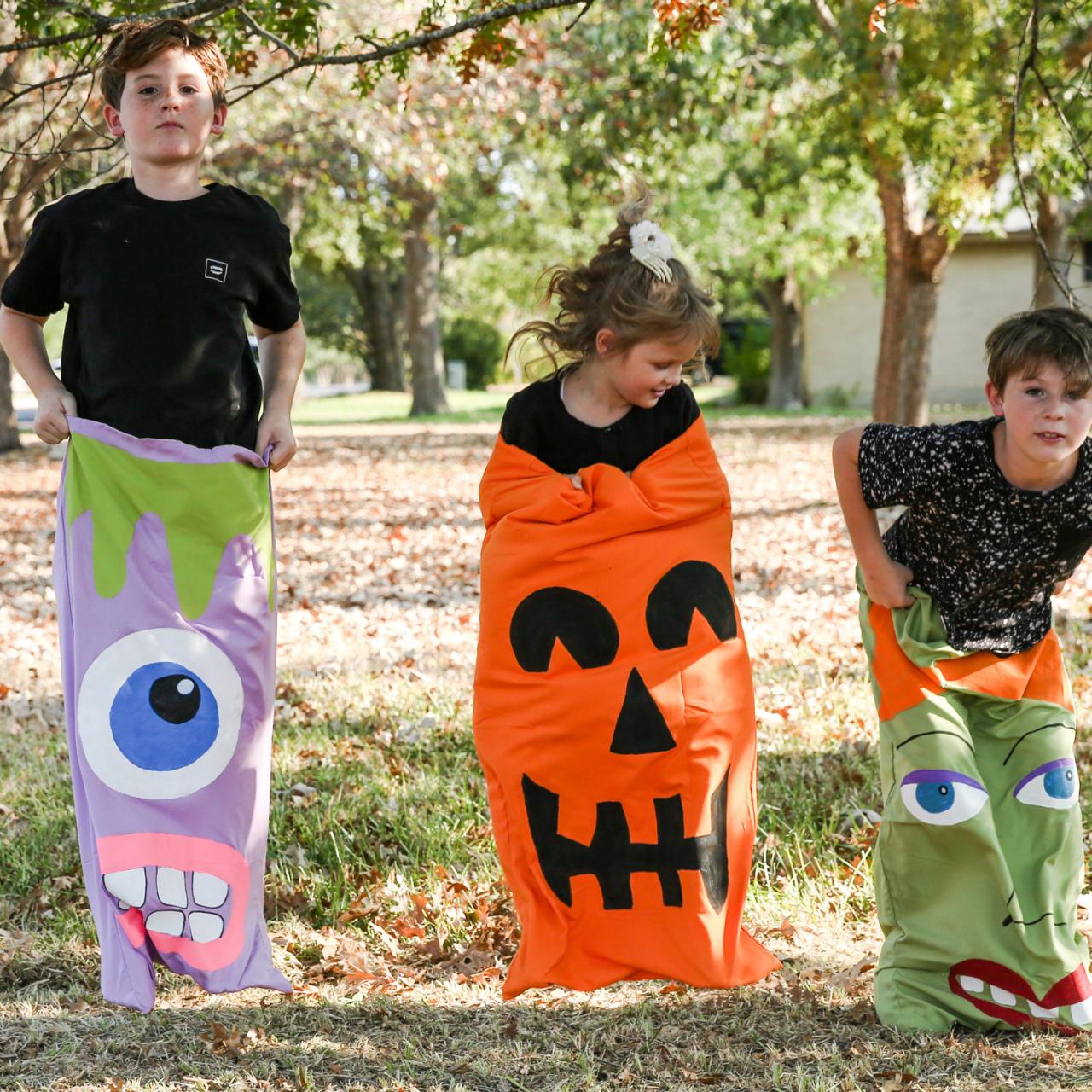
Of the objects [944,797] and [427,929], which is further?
[427,929]

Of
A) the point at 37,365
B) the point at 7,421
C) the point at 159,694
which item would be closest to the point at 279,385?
the point at 37,365

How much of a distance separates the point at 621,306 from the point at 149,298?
1.14 m

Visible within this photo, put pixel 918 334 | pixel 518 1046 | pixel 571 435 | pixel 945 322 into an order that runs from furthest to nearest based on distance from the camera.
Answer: pixel 945 322 < pixel 918 334 < pixel 518 1046 < pixel 571 435

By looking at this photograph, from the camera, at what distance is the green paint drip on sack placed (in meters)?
3.29

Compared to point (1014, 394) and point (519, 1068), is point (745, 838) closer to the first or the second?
point (519, 1068)

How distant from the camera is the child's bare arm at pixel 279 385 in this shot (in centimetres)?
344

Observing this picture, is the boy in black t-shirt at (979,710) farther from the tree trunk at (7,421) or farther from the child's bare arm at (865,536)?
the tree trunk at (7,421)

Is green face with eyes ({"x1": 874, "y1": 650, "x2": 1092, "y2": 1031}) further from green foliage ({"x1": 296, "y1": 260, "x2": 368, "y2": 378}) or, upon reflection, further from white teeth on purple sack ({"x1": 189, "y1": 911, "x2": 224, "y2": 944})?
green foliage ({"x1": 296, "y1": 260, "x2": 368, "y2": 378})

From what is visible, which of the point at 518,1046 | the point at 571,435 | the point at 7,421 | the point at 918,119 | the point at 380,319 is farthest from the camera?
the point at 380,319

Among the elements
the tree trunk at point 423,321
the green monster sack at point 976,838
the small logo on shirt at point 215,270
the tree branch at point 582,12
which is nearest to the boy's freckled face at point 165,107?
the small logo on shirt at point 215,270

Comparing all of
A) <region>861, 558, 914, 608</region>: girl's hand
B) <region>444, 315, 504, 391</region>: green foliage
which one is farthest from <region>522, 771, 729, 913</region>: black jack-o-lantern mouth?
<region>444, 315, 504, 391</region>: green foliage

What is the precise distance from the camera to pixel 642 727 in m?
3.24

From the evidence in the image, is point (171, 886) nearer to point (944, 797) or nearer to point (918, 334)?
point (944, 797)

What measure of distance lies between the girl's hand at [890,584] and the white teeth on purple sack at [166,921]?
191cm
